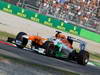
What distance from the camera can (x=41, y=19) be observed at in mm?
24469

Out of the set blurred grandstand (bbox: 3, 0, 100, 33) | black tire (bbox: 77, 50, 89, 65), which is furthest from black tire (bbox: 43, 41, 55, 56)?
blurred grandstand (bbox: 3, 0, 100, 33)

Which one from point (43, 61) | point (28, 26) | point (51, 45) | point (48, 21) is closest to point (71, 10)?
point (48, 21)

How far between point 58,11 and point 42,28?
1714 mm

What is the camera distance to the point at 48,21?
24.4m

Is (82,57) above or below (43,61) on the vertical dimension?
below

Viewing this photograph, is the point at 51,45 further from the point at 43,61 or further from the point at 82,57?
the point at 43,61

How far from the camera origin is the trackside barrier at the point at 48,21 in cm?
2434

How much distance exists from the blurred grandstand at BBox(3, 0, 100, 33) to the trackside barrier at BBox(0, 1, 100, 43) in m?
0.30

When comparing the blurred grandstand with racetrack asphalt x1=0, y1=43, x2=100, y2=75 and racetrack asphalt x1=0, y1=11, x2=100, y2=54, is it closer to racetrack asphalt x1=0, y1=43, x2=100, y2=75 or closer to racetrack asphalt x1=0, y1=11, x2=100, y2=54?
racetrack asphalt x1=0, y1=11, x2=100, y2=54

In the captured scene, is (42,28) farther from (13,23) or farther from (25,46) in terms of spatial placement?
(25,46)

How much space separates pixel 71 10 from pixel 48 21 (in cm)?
187

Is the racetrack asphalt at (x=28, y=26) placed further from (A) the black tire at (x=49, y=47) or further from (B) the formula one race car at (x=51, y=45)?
(A) the black tire at (x=49, y=47)

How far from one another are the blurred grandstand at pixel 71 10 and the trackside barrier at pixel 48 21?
A: 30cm

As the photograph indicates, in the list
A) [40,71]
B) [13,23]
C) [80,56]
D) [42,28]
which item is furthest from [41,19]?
[40,71]
